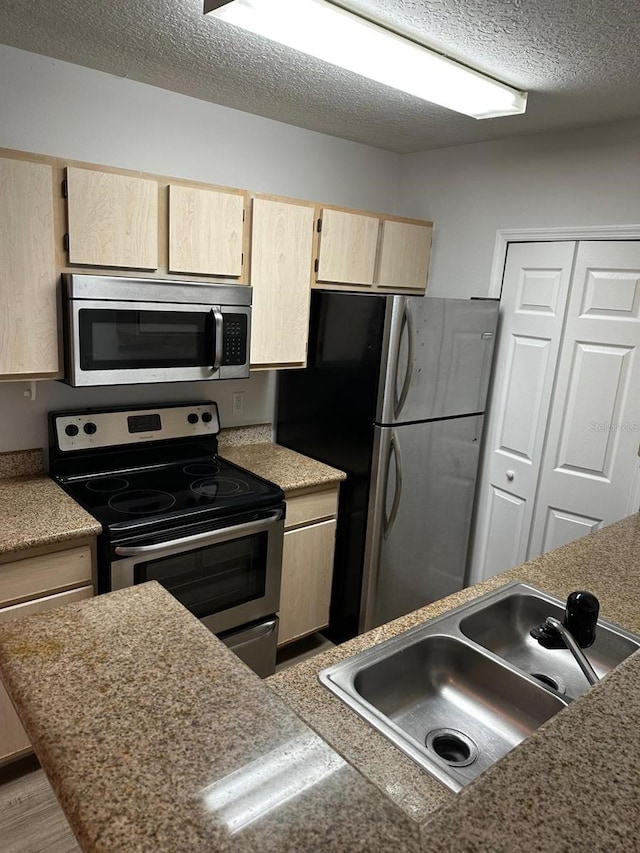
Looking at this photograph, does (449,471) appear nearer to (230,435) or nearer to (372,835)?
(230,435)

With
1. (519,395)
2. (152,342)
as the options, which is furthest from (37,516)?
(519,395)

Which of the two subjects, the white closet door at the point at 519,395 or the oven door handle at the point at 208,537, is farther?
the white closet door at the point at 519,395

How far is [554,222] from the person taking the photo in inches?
110

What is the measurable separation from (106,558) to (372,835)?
5.37 ft

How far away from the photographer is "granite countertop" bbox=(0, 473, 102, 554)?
6.13 ft

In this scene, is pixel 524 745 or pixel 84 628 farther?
pixel 84 628

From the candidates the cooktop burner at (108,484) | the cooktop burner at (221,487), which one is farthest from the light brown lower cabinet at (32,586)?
A: the cooktop burner at (221,487)

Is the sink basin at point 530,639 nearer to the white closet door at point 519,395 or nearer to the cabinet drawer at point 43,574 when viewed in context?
the cabinet drawer at point 43,574

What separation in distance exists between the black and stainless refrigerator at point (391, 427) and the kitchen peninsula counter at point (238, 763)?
1743mm

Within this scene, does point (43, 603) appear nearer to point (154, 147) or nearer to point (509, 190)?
point (154, 147)

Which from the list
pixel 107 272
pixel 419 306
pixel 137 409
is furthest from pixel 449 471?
pixel 107 272

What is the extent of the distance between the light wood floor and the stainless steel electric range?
0.74 m

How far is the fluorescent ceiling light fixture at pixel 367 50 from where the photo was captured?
1.53 meters

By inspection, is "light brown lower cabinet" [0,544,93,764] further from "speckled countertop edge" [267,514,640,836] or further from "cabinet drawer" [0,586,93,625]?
"speckled countertop edge" [267,514,640,836]
